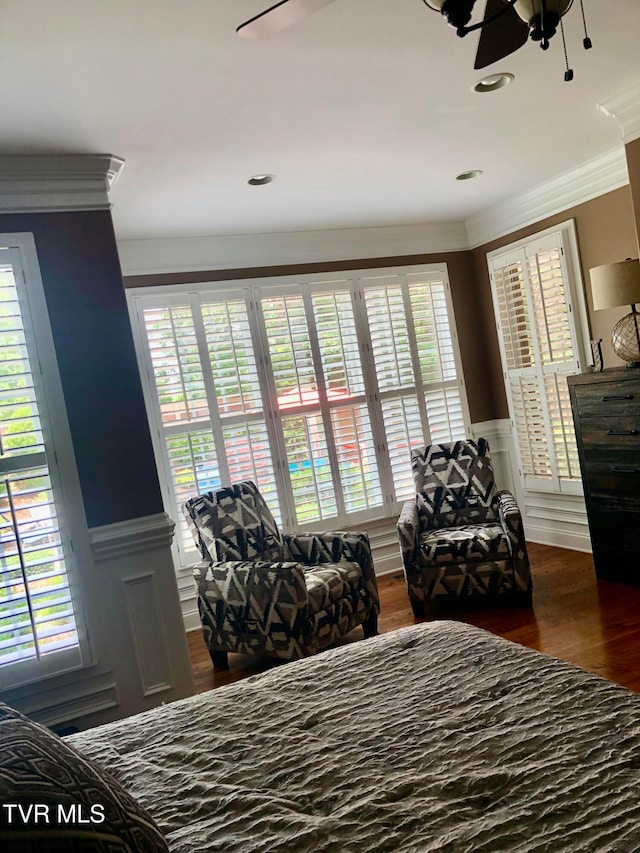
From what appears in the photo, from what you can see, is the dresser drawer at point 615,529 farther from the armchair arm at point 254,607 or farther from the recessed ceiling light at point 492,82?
the recessed ceiling light at point 492,82

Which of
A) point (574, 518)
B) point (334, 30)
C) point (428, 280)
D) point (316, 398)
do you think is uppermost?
point (334, 30)

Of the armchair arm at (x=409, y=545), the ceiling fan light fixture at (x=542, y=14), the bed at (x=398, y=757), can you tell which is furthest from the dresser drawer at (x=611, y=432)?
the ceiling fan light fixture at (x=542, y=14)

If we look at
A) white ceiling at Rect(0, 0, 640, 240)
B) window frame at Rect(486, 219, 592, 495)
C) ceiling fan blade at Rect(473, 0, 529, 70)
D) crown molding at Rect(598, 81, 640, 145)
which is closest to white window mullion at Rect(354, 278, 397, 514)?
white ceiling at Rect(0, 0, 640, 240)

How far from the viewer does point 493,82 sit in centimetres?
286

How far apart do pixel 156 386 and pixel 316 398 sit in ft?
3.96

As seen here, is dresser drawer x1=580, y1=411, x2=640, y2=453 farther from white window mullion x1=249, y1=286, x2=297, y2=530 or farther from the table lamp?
white window mullion x1=249, y1=286, x2=297, y2=530

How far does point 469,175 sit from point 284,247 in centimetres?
146

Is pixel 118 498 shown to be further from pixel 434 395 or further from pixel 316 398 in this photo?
pixel 434 395

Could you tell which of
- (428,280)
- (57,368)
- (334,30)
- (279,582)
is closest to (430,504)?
(279,582)

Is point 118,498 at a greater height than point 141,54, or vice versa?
point 141,54

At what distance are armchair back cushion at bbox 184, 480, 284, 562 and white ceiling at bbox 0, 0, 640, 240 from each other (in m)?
1.78

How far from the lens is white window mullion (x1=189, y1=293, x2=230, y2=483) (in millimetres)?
4645

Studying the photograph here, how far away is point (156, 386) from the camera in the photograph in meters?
4.51

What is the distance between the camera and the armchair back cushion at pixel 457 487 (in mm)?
4547
